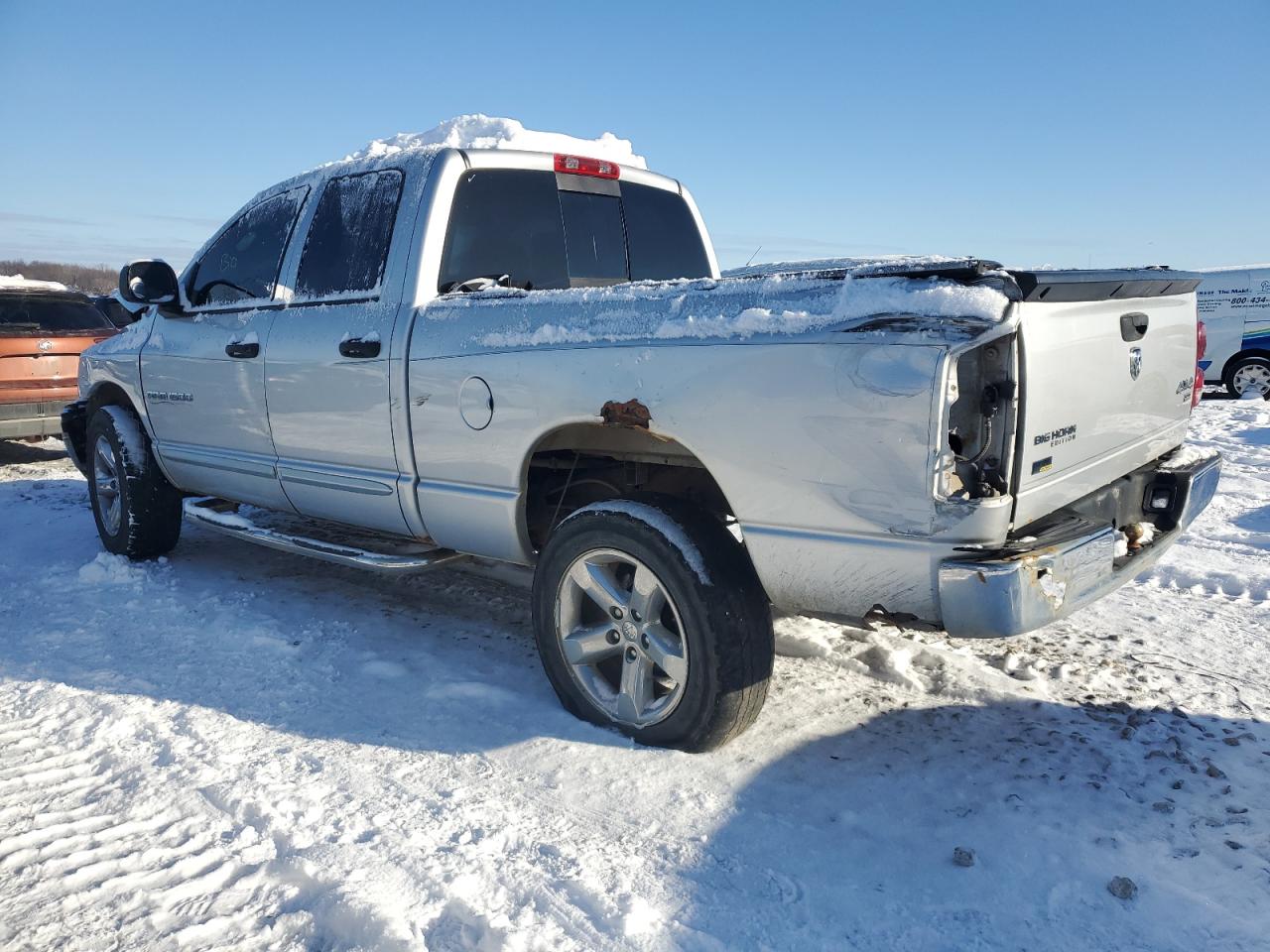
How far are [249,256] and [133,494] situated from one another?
5.20 feet

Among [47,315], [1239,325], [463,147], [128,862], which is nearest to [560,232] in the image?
[463,147]

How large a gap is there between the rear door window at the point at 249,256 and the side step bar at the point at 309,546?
111cm

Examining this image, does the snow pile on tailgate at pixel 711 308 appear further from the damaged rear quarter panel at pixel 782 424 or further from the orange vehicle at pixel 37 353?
the orange vehicle at pixel 37 353

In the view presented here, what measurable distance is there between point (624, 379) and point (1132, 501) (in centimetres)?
188

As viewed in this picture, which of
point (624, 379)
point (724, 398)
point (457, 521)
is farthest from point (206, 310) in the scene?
point (724, 398)

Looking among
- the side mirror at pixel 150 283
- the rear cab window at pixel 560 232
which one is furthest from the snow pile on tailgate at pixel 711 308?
the side mirror at pixel 150 283

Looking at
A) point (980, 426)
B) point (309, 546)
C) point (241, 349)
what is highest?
point (241, 349)

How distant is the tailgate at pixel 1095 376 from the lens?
242 centimetres

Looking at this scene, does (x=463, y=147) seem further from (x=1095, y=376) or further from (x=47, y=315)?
A: (x=47, y=315)

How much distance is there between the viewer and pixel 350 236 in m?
4.02

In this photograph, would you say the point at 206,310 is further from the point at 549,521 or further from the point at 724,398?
the point at 724,398

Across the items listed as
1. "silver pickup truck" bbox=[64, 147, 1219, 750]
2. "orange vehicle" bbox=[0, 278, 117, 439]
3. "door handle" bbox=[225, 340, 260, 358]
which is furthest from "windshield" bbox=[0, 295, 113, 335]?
"door handle" bbox=[225, 340, 260, 358]

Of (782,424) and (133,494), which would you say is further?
(133,494)

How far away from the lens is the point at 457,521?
3.53 meters
